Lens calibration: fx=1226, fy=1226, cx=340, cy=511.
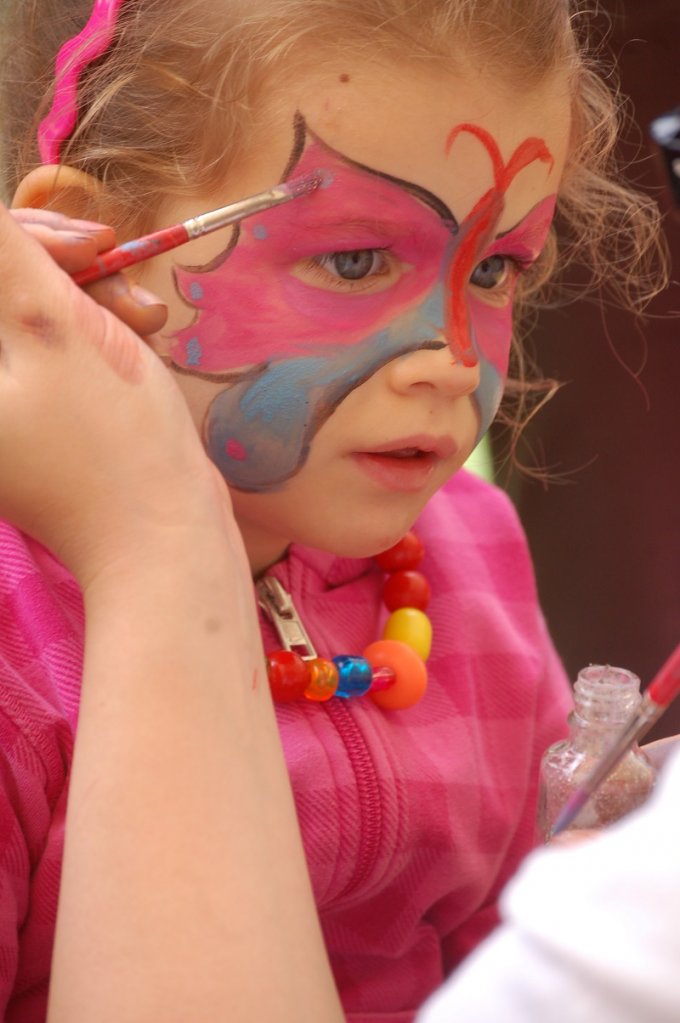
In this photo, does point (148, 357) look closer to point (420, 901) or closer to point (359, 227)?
point (359, 227)

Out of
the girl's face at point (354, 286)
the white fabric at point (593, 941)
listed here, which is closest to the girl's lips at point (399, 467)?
the girl's face at point (354, 286)

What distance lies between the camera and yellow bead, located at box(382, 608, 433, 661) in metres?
0.94

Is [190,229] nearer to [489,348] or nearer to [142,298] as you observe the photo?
[142,298]

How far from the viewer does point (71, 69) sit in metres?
0.77

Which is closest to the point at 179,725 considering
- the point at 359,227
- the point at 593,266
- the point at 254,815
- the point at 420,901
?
the point at 254,815

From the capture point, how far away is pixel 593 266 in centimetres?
117

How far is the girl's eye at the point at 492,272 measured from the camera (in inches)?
32.3

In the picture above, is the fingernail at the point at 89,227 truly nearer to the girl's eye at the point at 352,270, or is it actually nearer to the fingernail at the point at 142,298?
the fingernail at the point at 142,298

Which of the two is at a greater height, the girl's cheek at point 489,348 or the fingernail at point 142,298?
the fingernail at point 142,298

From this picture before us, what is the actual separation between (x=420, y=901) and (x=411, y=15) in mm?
627

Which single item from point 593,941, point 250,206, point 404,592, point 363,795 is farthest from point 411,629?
point 593,941

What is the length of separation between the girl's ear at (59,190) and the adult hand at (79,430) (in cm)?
18

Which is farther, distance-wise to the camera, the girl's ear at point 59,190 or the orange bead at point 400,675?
the orange bead at point 400,675

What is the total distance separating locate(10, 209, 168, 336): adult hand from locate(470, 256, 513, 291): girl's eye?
258 mm
